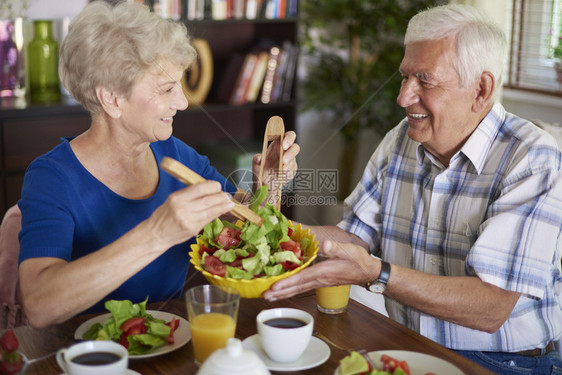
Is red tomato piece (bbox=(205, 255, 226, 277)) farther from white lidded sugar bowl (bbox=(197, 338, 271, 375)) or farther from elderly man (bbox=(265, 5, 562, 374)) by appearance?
white lidded sugar bowl (bbox=(197, 338, 271, 375))

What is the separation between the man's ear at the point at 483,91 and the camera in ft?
5.20

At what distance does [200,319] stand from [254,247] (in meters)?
0.22

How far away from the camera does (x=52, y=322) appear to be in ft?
4.16

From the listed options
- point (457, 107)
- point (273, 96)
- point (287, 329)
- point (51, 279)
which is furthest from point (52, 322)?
point (273, 96)

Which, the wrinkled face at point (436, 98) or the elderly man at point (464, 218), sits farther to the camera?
the wrinkled face at point (436, 98)

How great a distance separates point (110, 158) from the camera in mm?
1567

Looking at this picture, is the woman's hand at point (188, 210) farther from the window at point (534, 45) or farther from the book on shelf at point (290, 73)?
the book on shelf at point (290, 73)

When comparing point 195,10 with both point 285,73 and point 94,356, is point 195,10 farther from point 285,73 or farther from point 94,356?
point 94,356

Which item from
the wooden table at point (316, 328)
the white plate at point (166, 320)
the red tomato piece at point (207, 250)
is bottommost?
the wooden table at point (316, 328)

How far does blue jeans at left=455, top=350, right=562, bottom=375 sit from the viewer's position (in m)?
1.51

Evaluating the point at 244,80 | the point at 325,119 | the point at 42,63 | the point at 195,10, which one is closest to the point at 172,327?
the point at 42,63

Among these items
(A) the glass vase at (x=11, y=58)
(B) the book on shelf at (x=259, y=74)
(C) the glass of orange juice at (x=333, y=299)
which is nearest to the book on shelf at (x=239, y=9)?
(B) the book on shelf at (x=259, y=74)

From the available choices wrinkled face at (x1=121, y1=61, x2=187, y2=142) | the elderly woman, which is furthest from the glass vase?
wrinkled face at (x1=121, y1=61, x2=187, y2=142)

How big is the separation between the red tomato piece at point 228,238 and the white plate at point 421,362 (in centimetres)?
37
